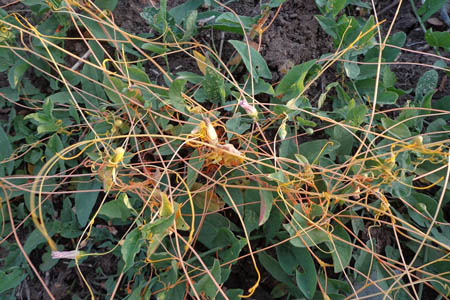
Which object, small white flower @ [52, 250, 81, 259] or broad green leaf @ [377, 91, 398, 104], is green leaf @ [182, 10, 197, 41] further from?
small white flower @ [52, 250, 81, 259]

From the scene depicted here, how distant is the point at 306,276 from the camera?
1103 millimetres

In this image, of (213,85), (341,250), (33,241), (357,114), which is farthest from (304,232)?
(33,241)

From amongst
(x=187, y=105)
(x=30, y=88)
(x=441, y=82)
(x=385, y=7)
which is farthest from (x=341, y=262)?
(x=30, y=88)

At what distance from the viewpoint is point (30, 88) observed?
53.1 inches

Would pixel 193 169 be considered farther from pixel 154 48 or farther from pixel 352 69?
pixel 352 69

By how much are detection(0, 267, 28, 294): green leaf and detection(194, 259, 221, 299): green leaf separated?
19.5 inches

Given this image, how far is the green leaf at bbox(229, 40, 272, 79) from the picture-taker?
4.07ft

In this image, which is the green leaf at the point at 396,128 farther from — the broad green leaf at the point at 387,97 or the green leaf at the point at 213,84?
the green leaf at the point at 213,84

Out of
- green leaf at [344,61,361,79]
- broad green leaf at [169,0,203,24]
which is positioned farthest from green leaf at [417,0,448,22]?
broad green leaf at [169,0,203,24]

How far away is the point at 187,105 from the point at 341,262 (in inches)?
22.9

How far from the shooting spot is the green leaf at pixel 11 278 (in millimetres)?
1145

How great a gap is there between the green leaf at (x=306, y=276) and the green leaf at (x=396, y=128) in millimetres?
395

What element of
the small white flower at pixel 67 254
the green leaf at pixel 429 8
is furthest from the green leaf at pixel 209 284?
the green leaf at pixel 429 8

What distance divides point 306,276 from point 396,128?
1.52 feet
